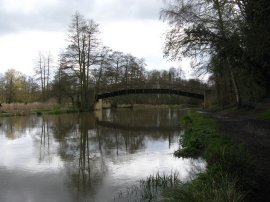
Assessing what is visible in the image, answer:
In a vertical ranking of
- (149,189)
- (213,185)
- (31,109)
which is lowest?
(149,189)

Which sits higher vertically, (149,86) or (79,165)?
(149,86)

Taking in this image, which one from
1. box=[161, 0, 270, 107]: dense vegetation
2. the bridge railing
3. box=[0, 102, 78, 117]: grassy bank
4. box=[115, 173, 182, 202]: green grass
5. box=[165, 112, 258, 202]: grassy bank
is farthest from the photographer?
the bridge railing

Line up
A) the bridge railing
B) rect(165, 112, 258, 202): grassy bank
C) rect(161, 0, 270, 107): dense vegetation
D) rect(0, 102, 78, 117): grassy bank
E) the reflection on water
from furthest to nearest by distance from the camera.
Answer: the bridge railing
rect(0, 102, 78, 117): grassy bank
rect(161, 0, 270, 107): dense vegetation
the reflection on water
rect(165, 112, 258, 202): grassy bank

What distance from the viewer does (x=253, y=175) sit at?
25.3 ft

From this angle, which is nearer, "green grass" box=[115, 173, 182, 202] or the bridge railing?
"green grass" box=[115, 173, 182, 202]

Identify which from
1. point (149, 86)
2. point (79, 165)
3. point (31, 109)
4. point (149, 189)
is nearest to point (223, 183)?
point (149, 189)

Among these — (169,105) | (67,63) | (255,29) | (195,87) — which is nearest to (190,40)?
(255,29)

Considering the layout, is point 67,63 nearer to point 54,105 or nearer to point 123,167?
point 54,105

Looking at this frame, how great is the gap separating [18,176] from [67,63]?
36464 millimetres

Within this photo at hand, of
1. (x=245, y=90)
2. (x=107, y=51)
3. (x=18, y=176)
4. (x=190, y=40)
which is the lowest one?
(x=18, y=176)

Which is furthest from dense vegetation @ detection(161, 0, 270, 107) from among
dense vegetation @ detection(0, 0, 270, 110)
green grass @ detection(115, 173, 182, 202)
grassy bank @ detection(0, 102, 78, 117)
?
grassy bank @ detection(0, 102, 78, 117)

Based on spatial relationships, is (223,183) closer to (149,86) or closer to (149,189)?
(149,189)

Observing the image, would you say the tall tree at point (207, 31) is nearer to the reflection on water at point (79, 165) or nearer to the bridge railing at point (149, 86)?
the reflection on water at point (79, 165)

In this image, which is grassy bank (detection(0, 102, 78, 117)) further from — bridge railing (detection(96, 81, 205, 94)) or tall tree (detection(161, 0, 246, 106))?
tall tree (detection(161, 0, 246, 106))
